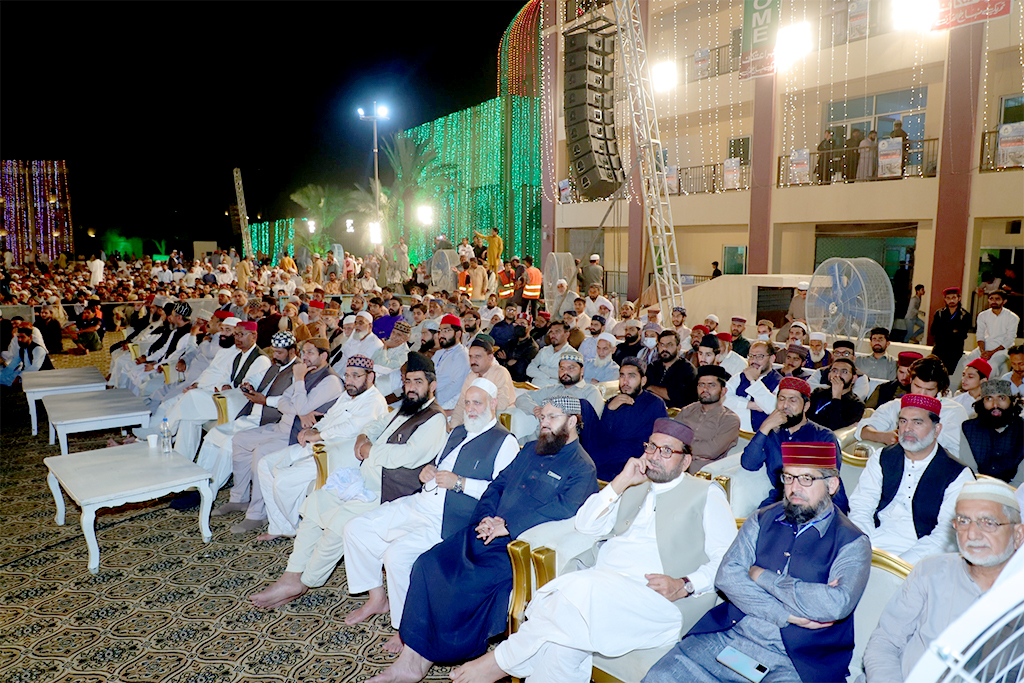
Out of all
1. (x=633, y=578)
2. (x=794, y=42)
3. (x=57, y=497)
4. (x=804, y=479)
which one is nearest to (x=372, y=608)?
(x=633, y=578)

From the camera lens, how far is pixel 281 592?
13.2ft

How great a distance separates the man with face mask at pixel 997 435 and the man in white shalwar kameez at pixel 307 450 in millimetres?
3678

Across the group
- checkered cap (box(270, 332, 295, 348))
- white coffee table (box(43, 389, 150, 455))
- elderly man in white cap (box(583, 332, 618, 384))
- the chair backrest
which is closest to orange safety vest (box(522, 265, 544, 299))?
elderly man in white cap (box(583, 332, 618, 384))

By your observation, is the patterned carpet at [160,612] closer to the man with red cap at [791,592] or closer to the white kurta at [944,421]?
the man with red cap at [791,592]

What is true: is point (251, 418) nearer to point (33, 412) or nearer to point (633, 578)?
point (33, 412)

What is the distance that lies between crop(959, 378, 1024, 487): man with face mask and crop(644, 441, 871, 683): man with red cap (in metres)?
2.03

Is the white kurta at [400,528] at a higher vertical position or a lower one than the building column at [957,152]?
lower

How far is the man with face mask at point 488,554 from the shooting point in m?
3.30

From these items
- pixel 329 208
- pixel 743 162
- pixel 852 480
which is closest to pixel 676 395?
pixel 852 480

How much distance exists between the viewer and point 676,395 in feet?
20.6

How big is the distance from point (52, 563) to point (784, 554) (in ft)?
14.8

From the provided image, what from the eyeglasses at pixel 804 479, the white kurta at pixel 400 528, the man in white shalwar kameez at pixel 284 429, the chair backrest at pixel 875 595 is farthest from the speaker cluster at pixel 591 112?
the chair backrest at pixel 875 595

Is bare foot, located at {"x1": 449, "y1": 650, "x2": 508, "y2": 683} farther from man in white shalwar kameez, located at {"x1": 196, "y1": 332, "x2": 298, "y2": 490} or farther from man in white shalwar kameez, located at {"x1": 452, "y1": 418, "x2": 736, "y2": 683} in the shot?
man in white shalwar kameez, located at {"x1": 196, "y1": 332, "x2": 298, "y2": 490}

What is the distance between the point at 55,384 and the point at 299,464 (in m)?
4.64
